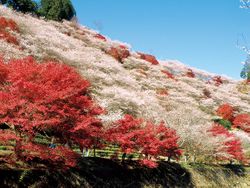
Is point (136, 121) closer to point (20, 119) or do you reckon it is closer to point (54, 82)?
point (54, 82)

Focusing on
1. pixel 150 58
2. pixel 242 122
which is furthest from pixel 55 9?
pixel 242 122

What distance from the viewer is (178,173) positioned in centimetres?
2752

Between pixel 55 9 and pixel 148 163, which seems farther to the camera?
pixel 55 9

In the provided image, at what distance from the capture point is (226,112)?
2256 inches

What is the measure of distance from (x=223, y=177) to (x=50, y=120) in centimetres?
2481

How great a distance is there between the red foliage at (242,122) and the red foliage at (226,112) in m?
1.09

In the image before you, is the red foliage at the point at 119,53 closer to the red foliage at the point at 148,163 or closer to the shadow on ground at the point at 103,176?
the shadow on ground at the point at 103,176

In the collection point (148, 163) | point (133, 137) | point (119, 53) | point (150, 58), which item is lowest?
point (148, 163)

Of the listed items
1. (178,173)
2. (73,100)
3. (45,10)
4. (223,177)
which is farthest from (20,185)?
(45,10)

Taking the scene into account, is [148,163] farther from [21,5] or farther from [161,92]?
[21,5]

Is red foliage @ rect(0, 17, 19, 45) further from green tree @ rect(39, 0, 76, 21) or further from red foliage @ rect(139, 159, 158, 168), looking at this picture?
green tree @ rect(39, 0, 76, 21)

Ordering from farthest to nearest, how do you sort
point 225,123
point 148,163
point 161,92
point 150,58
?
point 150,58
point 225,123
point 161,92
point 148,163

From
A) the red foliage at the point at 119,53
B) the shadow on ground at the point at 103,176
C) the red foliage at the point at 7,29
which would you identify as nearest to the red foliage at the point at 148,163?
the shadow on ground at the point at 103,176

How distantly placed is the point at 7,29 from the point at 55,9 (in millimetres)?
29940
